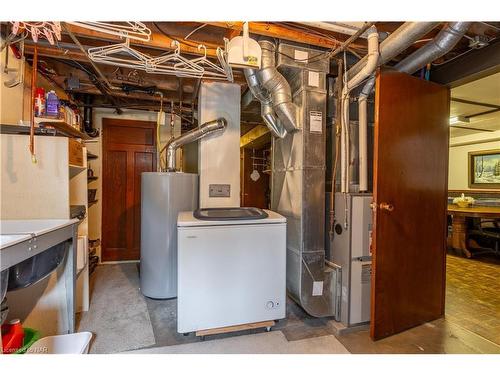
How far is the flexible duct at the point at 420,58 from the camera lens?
64.4 inches

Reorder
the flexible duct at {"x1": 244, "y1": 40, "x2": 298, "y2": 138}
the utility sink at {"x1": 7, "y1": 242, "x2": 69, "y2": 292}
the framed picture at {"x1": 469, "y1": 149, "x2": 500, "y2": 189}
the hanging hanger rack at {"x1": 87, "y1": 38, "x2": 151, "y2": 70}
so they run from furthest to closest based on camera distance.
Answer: the framed picture at {"x1": 469, "y1": 149, "x2": 500, "y2": 189}, the flexible duct at {"x1": 244, "y1": 40, "x2": 298, "y2": 138}, the hanging hanger rack at {"x1": 87, "y1": 38, "x2": 151, "y2": 70}, the utility sink at {"x1": 7, "y1": 242, "x2": 69, "y2": 292}

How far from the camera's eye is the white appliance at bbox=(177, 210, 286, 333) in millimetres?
1895

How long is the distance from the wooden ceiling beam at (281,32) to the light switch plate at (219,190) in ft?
4.76

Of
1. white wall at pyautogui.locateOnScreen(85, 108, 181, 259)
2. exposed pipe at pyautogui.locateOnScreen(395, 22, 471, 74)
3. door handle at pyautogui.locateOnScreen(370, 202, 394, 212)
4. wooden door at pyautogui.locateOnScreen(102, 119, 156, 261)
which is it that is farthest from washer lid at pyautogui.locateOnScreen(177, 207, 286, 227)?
white wall at pyautogui.locateOnScreen(85, 108, 181, 259)

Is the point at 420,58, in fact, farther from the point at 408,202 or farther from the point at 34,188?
the point at 34,188

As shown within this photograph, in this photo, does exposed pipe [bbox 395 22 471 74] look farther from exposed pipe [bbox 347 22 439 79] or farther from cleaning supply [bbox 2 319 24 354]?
cleaning supply [bbox 2 319 24 354]

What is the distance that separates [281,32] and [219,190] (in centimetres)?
157

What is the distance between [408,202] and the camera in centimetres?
204

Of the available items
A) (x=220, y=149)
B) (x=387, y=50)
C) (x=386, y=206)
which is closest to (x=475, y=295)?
(x=386, y=206)

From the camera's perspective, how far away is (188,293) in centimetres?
189

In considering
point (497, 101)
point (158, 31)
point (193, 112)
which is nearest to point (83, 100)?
point (193, 112)

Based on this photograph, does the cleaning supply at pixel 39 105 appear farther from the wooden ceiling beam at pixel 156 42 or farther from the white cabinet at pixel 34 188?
the wooden ceiling beam at pixel 156 42

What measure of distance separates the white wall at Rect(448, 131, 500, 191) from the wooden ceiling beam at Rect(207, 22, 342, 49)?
17.2ft
